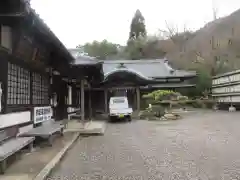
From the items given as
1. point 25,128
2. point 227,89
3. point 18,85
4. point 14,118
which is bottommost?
point 25,128

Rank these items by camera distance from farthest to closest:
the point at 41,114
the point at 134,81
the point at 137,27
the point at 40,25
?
the point at 137,27, the point at 134,81, the point at 41,114, the point at 40,25

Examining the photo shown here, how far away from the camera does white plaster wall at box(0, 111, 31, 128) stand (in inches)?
304

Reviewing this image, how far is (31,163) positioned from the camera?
665 cm

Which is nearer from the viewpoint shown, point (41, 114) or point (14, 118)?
point (14, 118)

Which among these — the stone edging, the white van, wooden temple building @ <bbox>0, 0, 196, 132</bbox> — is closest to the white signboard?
wooden temple building @ <bbox>0, 0, 196, 132</bbox>

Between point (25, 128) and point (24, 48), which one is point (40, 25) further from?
point (25, 128)

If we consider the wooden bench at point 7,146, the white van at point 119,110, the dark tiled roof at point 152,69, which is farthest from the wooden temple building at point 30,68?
the dark tiled roof at point 152,69

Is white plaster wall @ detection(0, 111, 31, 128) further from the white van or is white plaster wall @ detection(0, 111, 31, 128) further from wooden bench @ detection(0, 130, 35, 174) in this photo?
the white van

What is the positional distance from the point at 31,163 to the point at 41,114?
5.43 m

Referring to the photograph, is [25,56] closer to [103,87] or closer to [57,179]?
[57,179]

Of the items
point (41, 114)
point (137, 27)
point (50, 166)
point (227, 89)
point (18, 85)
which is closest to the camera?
point (50, 166)

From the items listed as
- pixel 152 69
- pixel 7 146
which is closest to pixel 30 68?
pixel 7 146

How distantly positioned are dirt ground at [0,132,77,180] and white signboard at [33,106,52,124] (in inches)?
78.6

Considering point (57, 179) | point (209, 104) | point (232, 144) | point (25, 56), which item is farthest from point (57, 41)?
point (209, 104)
